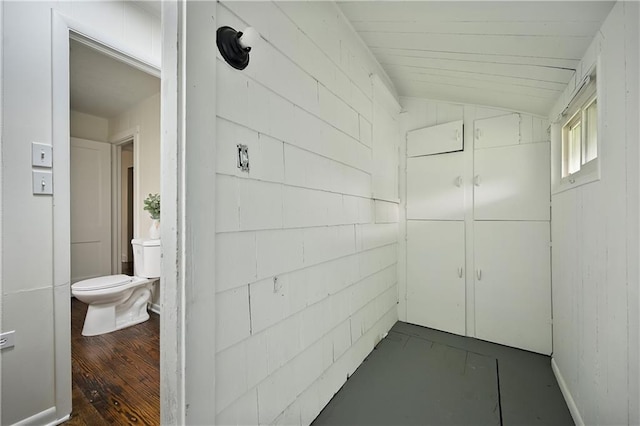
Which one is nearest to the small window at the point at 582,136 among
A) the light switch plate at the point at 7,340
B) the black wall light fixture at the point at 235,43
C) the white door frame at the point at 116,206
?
the black wall light fixture at the point at 235,43

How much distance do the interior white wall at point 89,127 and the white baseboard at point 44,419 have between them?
144 inches

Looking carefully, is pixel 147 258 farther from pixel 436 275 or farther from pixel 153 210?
pixel 436 275

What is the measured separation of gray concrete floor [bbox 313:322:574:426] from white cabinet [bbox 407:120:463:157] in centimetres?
178

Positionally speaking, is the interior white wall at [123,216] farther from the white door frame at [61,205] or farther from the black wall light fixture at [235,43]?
the black wall light fixture at [235,43]

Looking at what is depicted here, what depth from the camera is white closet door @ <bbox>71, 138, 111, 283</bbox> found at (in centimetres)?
356

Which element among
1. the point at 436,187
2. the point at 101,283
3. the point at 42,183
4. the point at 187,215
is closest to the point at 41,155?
the point at 42,183

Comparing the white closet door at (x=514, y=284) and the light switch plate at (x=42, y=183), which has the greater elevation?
the light switch plate at (x=42, y=183)

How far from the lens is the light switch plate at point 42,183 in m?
1.38

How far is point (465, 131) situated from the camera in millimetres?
2479

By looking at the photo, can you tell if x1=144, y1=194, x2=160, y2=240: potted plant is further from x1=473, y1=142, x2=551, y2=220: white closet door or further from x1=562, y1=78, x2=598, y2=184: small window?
x1=562, y1=78, x2=598, y2=184: small window

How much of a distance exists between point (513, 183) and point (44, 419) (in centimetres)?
349

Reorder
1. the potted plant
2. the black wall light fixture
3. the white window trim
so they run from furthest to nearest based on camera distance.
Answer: the potted plant < the white window trim < the black wall light fixture

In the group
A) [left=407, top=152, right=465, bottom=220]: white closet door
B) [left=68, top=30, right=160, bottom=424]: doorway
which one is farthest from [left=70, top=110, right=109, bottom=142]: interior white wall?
[left=407, top=152, right=465, bottom=220]: white closet door

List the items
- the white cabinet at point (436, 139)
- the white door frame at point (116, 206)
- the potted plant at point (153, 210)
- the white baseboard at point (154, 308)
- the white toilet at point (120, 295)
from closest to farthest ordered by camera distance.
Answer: the white toilet at point (120, 295)
the white cabinet at point (436, 139)
the potted plant at point (153, 210)
the white baseboard at point (154, 308)
the white door frame at point (116, 206)
